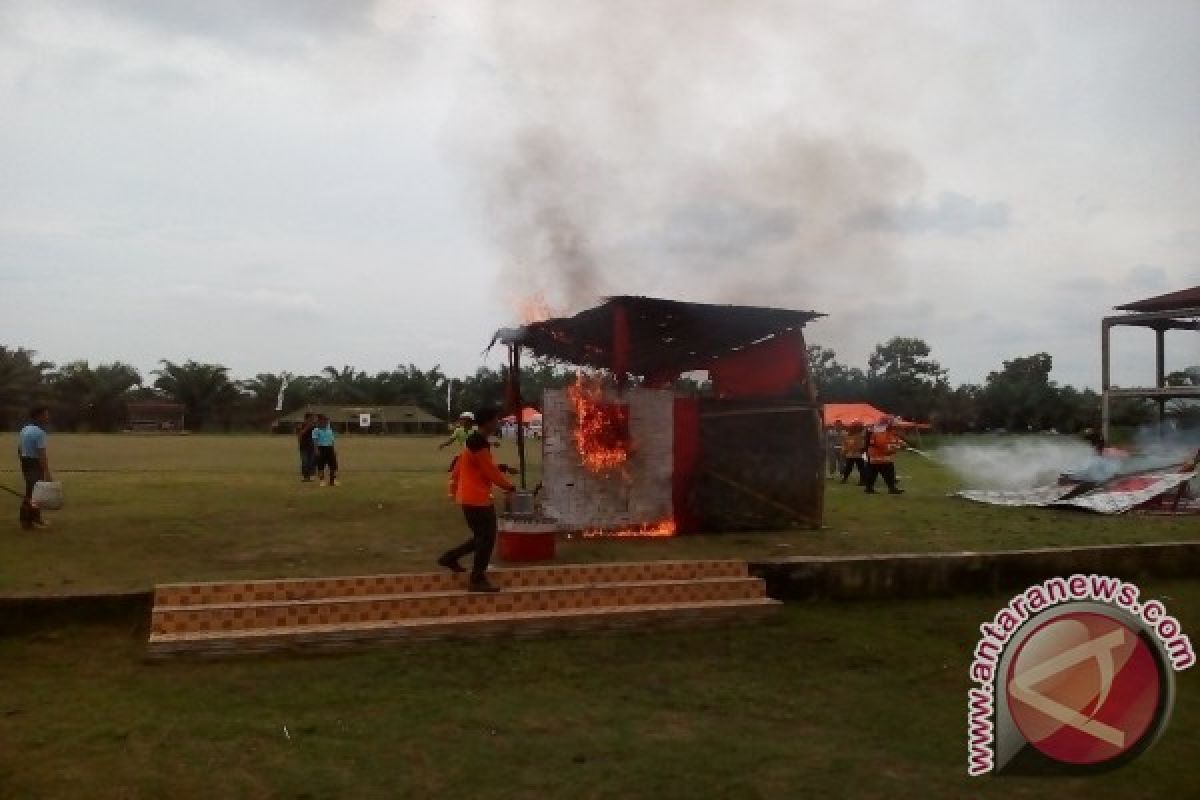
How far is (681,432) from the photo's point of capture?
1479 cm

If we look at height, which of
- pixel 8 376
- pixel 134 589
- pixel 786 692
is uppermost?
pixel 8 376

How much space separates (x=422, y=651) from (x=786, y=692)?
310 centimetres

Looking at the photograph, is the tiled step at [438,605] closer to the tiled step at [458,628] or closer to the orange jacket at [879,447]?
the tiled step at [458,628]

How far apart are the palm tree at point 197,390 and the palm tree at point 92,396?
11.2 feet

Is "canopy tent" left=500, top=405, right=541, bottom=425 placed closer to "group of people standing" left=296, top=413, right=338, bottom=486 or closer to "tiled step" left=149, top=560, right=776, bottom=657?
"tiled step" left=149, top=560, right=776, bottom=657

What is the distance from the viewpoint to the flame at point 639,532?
558 inches

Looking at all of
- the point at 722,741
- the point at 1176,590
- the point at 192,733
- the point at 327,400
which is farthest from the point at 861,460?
the point at 327,400

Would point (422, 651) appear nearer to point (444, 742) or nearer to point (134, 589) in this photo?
point (444, 742)

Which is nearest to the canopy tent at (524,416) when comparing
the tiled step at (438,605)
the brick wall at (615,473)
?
the brick wall at (615,473)

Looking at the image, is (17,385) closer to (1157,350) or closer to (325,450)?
(325,450)

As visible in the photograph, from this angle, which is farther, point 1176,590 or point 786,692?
point 1176,590

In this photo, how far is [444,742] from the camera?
19.3ft

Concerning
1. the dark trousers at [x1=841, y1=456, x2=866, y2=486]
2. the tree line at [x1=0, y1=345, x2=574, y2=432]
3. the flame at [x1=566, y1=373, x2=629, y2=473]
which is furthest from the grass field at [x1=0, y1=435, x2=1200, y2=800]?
the tree line at [x1=0, y1=345, x2=574, y2=432]

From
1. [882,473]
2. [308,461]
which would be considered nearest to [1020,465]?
[882,473]
